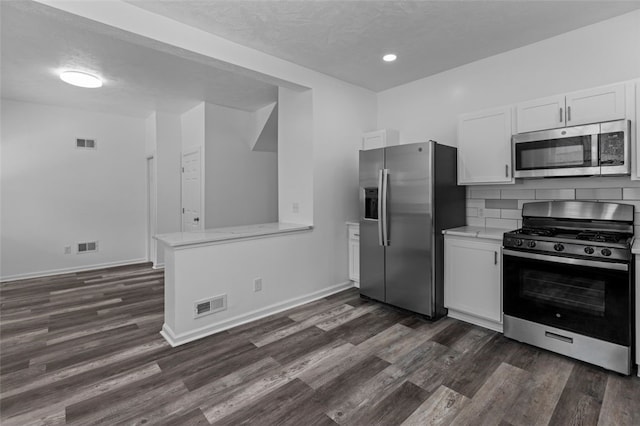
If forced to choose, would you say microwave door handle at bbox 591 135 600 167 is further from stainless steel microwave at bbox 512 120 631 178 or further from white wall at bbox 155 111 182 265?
white wall at bbox 155 111 182 265

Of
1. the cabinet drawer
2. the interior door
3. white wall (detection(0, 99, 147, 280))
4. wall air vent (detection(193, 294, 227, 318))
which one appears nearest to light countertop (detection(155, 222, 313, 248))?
wall air vent (detection(193, 294, 227, 318))

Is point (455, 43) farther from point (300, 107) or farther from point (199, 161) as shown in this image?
point (199, 161)

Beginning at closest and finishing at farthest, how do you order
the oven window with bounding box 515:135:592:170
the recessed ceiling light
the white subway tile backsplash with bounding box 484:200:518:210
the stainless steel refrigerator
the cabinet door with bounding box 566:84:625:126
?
the cabinet door with bounding box 566:84:625:126, the oven window with bounding box 515:135:592:170, the stainless steel refrigerator, the white subway tile backsplash with bounding box 484:200:518:210, the recessed ceiling light

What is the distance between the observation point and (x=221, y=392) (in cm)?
203

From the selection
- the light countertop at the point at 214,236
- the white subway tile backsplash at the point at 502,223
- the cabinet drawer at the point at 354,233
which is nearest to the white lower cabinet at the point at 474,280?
the white subway tile backsplash at the point at 502,223

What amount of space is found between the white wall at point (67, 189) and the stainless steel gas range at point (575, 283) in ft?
19.2

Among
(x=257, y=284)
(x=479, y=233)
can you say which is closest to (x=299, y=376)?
(x=257, y=284)

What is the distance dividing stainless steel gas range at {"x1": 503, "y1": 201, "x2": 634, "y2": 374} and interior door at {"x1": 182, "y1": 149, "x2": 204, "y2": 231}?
165 inches

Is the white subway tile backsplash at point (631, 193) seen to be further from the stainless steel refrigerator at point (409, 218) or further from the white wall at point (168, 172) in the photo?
the white wall at point (168, 172)

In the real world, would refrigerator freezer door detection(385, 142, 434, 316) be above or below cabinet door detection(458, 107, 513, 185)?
below

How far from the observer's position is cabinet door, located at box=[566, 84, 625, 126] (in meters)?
2.36

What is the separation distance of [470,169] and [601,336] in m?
1.69

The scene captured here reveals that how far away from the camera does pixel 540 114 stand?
272 cm

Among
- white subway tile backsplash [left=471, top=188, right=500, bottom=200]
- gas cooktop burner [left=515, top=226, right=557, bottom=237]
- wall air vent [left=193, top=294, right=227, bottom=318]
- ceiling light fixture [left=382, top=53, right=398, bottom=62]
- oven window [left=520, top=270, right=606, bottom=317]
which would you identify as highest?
ceiling light fixture [left=382, top=53, right=398, bottom=62]
